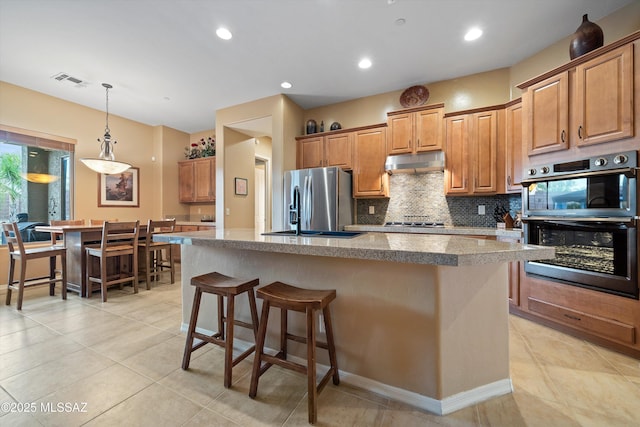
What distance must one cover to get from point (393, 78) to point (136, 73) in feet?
11.3

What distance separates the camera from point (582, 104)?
2.20 m

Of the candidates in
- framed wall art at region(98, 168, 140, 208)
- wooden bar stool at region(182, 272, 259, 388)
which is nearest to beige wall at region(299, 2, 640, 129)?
wooden bar stool at region(182, 272, 259, 388)

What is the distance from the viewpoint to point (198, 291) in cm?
177

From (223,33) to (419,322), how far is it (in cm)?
316

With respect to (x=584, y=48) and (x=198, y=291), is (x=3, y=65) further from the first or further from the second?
(x=584, y=48)

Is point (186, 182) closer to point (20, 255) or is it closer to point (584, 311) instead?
point (20, 255)

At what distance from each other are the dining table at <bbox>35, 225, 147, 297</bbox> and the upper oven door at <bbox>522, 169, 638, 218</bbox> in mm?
5109

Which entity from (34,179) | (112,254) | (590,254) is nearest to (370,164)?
(590,254)

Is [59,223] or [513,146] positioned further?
[59,223]

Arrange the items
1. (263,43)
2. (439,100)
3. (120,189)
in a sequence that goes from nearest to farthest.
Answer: (263,43), (439,100), (120,189)

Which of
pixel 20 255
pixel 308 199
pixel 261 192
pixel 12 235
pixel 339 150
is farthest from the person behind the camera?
pixel 261 192

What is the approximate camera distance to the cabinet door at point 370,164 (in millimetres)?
3822

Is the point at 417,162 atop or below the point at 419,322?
atop

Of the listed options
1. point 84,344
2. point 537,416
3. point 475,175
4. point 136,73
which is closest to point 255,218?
point 136,73
